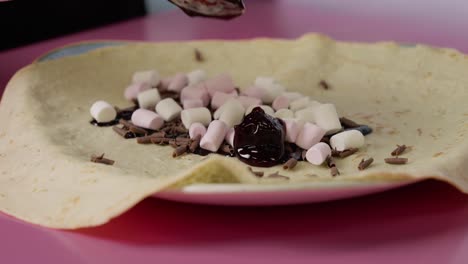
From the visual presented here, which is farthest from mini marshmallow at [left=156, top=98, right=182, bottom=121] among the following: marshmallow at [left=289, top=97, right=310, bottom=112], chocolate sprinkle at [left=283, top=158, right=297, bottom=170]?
chocolate sprinkle at [left=283, top=158, right=297, bottom=170]

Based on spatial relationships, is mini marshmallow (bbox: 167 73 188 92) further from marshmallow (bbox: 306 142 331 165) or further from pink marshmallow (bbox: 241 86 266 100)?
marshmallow (bbox: 306 142 331 165)

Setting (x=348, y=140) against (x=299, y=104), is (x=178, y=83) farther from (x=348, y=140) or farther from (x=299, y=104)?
(x=348, y=140)

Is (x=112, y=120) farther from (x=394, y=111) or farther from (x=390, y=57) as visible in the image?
(x=390, y=57)

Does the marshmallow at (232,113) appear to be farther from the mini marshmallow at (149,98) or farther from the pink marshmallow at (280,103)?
the mini marshmallow at (149,98)

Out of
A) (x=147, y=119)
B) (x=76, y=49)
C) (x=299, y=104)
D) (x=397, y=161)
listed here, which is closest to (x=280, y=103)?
(x=299, y=104)

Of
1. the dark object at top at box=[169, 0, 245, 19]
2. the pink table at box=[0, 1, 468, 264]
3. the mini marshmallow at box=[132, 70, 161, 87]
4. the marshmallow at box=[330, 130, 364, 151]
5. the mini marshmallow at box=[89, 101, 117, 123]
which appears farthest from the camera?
the mini marshmallow at box=[132, 70, 161, 87]

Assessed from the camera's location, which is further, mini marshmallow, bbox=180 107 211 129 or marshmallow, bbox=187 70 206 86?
marshmallow, bbox=187 70 206 86

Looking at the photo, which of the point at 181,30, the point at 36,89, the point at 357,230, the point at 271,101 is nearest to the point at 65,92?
the point at 36,89
